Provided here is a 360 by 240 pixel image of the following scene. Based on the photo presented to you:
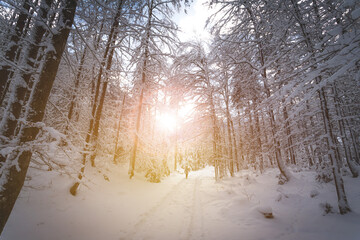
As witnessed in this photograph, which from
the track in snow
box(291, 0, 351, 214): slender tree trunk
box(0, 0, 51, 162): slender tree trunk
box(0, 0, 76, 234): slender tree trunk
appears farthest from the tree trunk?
box(291, 0, 351, 214): slender tree trunk

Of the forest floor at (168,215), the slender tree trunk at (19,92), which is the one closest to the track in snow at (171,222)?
the forest floor at (168,215)

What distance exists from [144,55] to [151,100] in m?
3.23

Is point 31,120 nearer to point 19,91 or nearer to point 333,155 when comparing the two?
point 19,91

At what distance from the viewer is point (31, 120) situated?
260cm

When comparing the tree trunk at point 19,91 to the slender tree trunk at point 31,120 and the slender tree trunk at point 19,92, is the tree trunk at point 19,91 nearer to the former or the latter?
the slender tree trunk at point 19,92

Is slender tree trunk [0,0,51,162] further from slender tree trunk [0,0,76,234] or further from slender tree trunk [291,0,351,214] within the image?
slender tree trunk [291,0,351,214]

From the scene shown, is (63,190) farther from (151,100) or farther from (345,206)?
(345,206)

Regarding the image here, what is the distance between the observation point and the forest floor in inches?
133

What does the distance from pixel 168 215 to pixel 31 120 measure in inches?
178

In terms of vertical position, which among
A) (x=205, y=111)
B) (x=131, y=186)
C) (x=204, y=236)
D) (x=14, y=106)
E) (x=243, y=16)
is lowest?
(x=204, y=236)

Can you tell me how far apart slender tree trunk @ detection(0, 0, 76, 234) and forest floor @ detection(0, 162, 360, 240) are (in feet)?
4.48

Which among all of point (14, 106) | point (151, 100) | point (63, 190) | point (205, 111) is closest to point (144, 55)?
point (151, 100)

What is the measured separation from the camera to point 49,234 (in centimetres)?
323

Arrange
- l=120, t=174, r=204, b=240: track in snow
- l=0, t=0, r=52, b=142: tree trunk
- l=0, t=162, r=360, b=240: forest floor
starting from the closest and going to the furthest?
1. l=0, t=0, r=52, b=142: tree trunk
2. l=0, t=162, r=360, b=240: forest floor
3. l=120, t=174, r=204, b=240: track in snow
